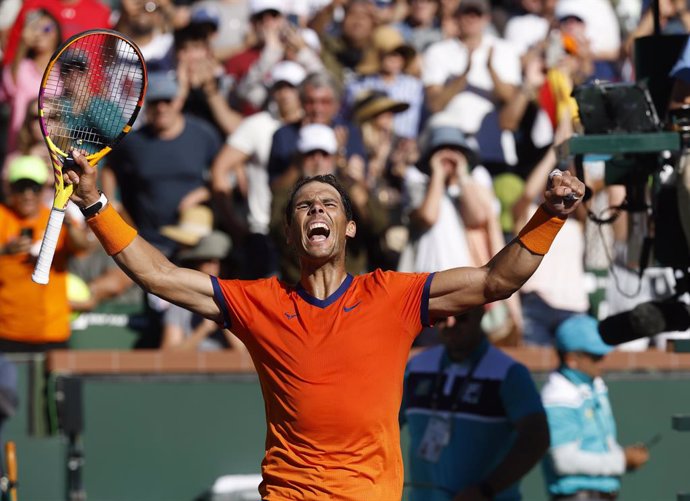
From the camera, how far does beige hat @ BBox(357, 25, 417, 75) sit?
39.4 feet

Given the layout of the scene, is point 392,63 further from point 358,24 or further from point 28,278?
point 28,278

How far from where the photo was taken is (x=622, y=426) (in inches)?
372

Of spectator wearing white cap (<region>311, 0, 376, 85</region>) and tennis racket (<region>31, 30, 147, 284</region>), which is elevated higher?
spectator wearing white cap (<region>311, 0, 376, 85</region>)

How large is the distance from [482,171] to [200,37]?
263 centimetres

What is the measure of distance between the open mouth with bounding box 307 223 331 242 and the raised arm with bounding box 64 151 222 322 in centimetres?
45

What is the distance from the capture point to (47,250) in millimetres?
5195

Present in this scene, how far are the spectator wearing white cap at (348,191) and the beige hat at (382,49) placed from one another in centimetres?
194

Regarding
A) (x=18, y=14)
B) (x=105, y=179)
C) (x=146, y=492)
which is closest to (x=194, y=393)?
(x=146, y=492)

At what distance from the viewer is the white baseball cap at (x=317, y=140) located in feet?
33.1

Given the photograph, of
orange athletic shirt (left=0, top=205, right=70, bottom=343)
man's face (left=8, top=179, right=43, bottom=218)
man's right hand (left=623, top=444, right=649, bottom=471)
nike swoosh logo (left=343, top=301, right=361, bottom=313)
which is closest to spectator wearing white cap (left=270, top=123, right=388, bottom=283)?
orange athletic shirt (left=0, top=205, right=70, bottom=343)

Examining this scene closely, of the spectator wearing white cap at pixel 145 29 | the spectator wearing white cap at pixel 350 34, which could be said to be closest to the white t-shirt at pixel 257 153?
the spectator wearing white cap at pixel 145 29

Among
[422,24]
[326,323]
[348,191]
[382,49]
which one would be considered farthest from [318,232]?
[422,24]

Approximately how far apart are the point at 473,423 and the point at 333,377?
2.19 m

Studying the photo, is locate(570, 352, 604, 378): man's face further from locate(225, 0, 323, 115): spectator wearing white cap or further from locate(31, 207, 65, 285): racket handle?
locate(225, 0, 323, 115): spectator wearing white cap
